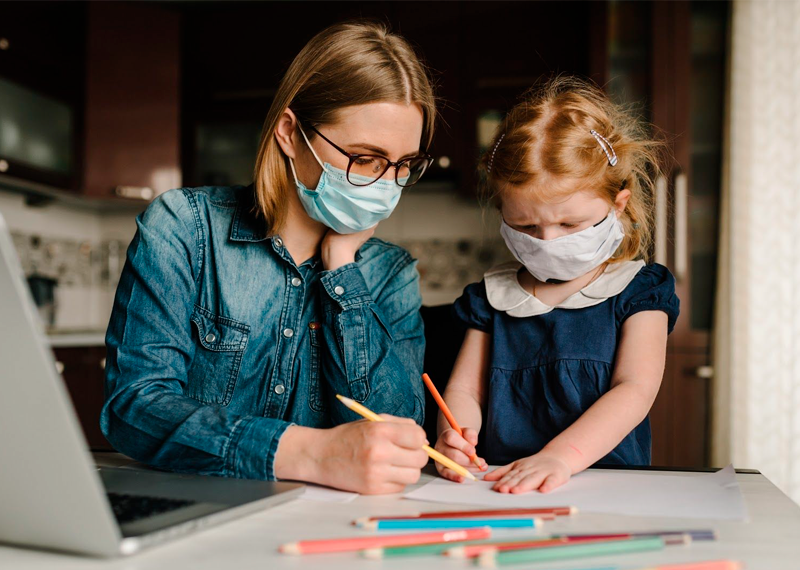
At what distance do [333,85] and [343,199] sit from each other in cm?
18

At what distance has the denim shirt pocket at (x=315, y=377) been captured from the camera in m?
1.16

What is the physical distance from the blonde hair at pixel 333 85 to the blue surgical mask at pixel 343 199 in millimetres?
41

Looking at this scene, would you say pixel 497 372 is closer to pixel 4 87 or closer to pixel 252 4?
pixel 4 87

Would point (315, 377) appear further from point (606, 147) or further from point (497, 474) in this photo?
point (606, 147)

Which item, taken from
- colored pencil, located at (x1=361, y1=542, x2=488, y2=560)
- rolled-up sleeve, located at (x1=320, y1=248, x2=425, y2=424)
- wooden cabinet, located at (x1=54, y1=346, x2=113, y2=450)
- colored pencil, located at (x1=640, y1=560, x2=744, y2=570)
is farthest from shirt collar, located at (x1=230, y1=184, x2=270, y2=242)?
wooden cabinet, located at (x1=54, y1=346, x2=113, y2=450)

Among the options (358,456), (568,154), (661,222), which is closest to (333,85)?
(568,154)

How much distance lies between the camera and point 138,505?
0.64 metres

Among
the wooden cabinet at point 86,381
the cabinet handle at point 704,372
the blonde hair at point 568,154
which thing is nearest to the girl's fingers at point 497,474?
the blonde hair at point 568,154

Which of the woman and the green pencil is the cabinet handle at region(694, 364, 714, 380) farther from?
the green pencil

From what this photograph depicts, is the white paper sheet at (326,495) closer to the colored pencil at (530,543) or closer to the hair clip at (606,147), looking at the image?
the colored pencil at (530,543)

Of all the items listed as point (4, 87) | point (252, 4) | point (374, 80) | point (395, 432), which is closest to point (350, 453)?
point (395, 432)

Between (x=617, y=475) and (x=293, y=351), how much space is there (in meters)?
0.52

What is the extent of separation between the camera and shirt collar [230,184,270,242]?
116cm

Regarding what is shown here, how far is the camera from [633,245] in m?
1.30
